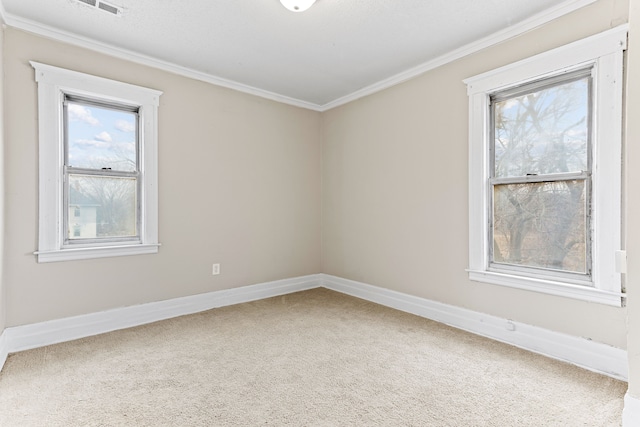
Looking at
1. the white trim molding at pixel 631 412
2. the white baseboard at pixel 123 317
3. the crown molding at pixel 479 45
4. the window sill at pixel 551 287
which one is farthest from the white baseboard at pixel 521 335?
the crown molding at pixel 479 45

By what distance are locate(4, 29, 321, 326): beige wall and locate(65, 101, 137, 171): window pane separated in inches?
10.4

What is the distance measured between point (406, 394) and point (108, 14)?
11.2ft

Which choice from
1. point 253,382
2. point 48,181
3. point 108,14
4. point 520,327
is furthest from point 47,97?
point 520,327

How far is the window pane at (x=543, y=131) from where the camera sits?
8.02ft

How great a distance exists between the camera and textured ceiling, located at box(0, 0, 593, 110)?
95.2 inches

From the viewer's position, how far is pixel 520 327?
105 inches

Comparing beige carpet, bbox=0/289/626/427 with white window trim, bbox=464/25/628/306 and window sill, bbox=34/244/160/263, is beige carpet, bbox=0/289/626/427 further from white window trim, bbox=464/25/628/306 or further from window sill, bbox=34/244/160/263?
window sill, bbox=34/244/160/263

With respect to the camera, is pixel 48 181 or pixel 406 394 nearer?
pixel 406 394

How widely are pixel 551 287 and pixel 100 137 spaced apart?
4.06 metres

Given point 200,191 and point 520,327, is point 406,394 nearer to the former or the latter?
point 520,327

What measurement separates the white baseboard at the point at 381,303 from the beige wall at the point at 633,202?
286 mm

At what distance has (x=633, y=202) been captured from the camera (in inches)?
60.8

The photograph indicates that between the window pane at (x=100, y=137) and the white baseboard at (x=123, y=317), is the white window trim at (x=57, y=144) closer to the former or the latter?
the window pane at (x=100, y=137)

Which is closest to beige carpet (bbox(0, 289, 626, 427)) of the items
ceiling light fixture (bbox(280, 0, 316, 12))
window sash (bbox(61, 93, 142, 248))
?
window sash (bbox(61, 93, 142, 248))
